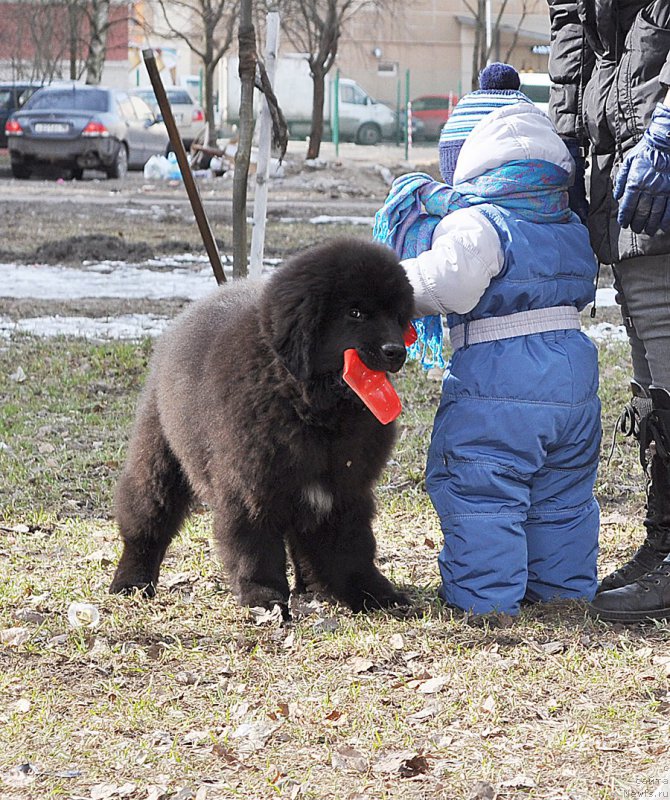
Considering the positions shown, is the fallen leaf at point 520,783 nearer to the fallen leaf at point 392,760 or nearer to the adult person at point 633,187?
the fallen leaf at point 392,760

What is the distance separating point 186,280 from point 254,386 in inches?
299

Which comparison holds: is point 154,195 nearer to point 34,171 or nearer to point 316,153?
point 34,171

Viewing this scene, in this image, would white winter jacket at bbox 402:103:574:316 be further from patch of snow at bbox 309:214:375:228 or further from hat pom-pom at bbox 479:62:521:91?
patch of snow at bbox 309:214:375:228

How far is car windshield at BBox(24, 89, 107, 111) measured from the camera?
24.4 meters

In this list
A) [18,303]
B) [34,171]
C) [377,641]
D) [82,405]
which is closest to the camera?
[377,641]

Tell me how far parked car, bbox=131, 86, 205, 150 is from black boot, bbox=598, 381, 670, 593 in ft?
89.5

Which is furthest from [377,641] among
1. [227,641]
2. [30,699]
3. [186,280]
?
[186,280]

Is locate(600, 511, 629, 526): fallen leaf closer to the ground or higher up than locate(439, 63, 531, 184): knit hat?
closer to the ground

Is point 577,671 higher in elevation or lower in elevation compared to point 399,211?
lower

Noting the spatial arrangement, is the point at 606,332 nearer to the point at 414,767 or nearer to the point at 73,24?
the point at 414,767

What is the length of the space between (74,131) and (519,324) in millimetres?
21111

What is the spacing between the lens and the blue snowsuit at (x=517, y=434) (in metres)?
3.84

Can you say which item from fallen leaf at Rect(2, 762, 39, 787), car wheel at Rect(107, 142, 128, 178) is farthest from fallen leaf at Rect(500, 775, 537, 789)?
car wheel at Rect(107, 142, 128, 178)

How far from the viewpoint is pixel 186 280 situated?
1118 centimetres
